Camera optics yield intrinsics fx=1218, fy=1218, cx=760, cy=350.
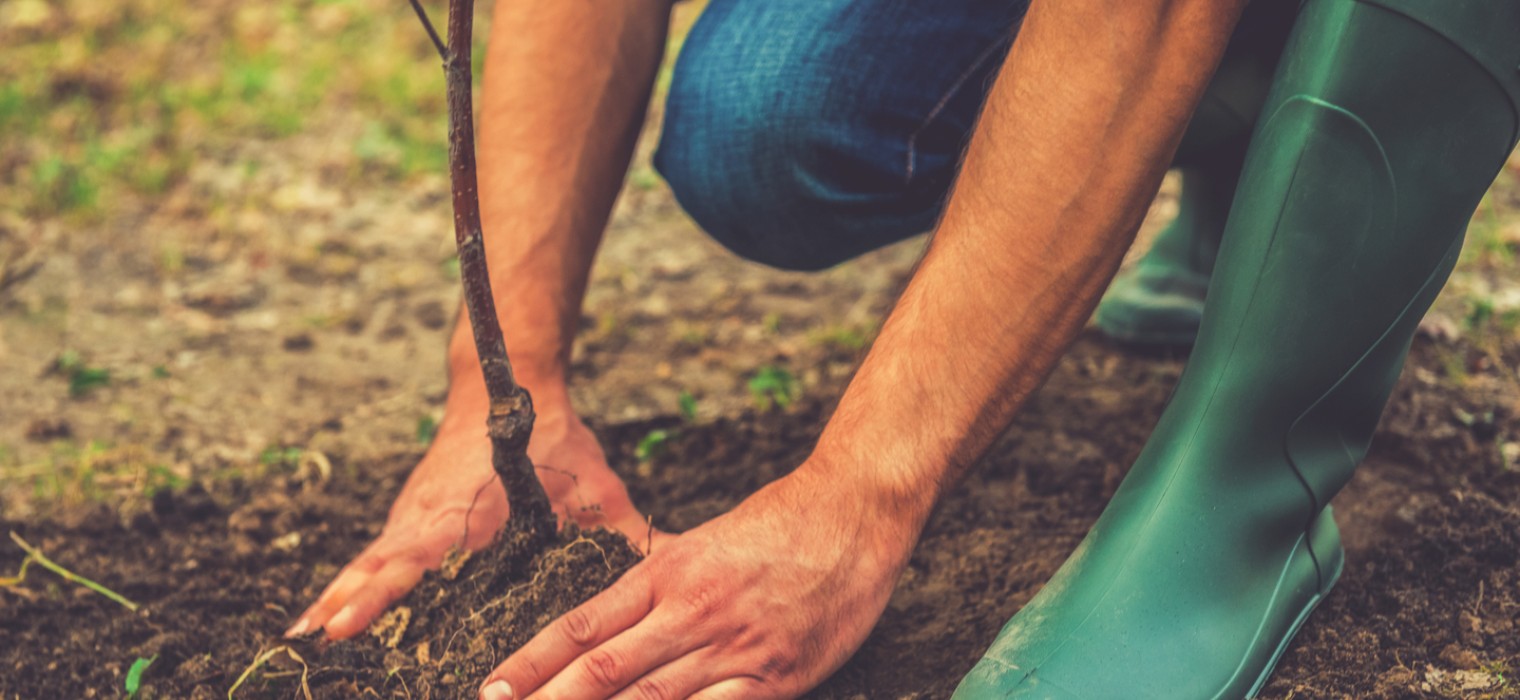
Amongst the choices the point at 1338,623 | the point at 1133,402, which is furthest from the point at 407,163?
the point at 1338,623

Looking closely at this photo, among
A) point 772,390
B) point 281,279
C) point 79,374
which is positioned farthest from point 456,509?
point 281,279

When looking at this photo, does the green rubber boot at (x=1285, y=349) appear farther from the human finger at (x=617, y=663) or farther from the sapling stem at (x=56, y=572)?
the sapling stem at (x=56, y=572)

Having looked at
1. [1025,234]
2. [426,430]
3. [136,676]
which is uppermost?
[1025,234]

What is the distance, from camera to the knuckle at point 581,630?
4.00 ft

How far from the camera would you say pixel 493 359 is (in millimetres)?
1332

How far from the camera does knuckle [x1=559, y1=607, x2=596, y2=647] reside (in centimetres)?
122

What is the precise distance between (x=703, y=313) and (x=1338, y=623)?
162 cm

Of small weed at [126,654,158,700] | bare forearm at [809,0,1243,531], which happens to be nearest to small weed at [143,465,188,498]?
small weed at [126,654,158,700]

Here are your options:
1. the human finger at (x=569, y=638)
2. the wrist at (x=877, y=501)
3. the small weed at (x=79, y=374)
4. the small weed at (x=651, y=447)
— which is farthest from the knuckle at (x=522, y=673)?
the small weed at (x=79, y=374)

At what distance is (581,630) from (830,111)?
849 mm

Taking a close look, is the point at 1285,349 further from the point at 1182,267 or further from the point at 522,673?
the point at 1182,267

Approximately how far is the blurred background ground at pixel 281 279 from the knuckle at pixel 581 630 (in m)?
0.47

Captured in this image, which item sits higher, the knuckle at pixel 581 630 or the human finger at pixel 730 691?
the knuckle at pixel 581 630

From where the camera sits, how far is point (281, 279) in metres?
3.03
